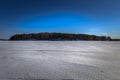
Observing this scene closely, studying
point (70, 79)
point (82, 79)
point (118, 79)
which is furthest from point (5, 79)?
point (118, 79)

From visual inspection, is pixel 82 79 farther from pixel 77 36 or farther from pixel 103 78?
pixel 77 36

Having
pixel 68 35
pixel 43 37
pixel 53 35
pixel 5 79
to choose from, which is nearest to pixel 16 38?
pixel 43 37

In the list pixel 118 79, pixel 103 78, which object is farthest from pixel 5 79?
pixel 118 79

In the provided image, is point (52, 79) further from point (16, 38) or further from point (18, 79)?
point (16, 38)

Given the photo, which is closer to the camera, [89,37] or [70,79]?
[70,79]

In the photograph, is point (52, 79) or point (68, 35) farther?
point (68, 35)

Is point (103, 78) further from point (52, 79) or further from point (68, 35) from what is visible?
point (68, 35)

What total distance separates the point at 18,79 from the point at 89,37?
71.1ft

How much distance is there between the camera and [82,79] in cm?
180

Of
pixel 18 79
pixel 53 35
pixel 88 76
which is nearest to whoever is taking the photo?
pixel 18 79

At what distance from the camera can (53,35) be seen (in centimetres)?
2164

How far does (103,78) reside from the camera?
1844mm

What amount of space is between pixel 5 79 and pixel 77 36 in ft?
67.8

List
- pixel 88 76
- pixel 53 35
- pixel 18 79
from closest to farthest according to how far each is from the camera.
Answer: pixel 18 79, pixel 88 76, pixel 53 35
